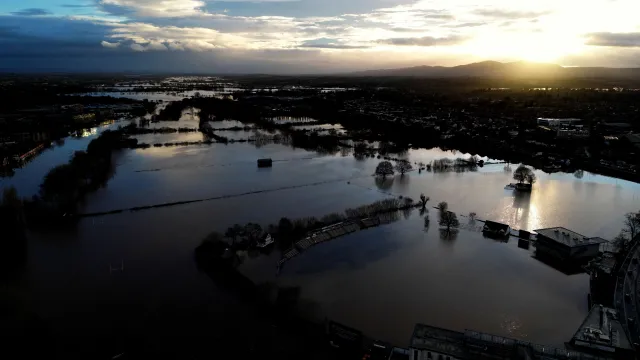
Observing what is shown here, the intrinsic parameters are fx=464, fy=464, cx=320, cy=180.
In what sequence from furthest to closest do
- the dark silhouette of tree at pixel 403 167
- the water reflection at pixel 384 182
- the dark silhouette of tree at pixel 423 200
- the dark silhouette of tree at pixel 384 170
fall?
1. the dark silhouette of tree at pixel 403 167
2. the dark silhouette of tree at pixel 384 170
3. the water reflection at pixel 384 182
4. the dark silhouette of tree at pixel 423 200

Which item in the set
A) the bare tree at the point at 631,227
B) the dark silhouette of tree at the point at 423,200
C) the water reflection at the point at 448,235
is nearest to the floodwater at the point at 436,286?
the water reflection at the point at 448,235

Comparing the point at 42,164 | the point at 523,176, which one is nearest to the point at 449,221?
the point at 523,176

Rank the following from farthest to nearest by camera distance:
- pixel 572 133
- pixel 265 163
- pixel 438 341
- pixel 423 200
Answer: pixel 572 133, pixel 265 163, pixel 423 200, pixel 438 341

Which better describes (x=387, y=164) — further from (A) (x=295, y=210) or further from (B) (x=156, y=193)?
(B) (x=156, y=193)

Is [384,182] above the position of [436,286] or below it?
above

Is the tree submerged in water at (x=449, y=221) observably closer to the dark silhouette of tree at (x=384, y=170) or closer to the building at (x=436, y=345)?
the dark silhouette of tree at (x=384, y=170)

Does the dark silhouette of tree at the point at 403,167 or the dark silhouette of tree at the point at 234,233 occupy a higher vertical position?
the dark silhouette of tree at the point at 403,167

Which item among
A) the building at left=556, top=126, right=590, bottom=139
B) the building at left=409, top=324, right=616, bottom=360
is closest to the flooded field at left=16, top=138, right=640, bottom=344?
the building at left=409, top=324, right=616, bottom=360

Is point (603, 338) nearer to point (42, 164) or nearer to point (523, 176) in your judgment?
point (523, 176)
